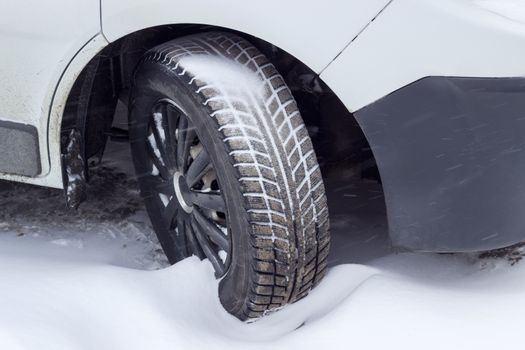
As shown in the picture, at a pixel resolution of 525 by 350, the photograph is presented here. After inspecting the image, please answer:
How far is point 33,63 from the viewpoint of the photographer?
236 centimetres

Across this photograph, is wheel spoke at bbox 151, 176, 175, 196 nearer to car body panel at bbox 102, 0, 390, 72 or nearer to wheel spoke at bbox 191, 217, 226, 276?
wheel spoke at bbox 191, 217, 226, 276

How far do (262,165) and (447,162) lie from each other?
47 cm

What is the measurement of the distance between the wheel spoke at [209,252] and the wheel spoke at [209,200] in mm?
101

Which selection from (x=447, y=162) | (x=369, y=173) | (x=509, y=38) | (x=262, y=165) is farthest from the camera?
(x=369, y=173)

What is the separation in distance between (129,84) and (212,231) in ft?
2.04

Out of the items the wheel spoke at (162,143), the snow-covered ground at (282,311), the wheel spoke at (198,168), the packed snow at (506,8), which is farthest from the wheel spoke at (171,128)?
the packed snow at (506,8)

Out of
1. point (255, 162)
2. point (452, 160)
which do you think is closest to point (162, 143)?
point (255, 162)

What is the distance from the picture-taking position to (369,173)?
267 centimetres

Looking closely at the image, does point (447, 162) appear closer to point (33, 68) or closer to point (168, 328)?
point (168, 328)

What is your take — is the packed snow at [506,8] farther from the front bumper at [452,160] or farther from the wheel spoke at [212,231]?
the wheel spoke at [212,231]

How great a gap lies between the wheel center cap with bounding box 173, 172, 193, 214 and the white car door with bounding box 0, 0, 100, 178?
41cm

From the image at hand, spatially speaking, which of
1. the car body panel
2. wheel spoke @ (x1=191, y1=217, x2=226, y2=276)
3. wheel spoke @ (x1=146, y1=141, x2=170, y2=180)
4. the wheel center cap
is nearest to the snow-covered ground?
wheel spoke @ (x1=191, y1=217, x2=226, y2=276)

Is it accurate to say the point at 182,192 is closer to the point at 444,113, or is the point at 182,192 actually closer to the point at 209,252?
the point at 209,252

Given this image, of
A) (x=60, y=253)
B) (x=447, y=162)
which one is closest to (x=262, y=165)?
(x=447, y=162)
